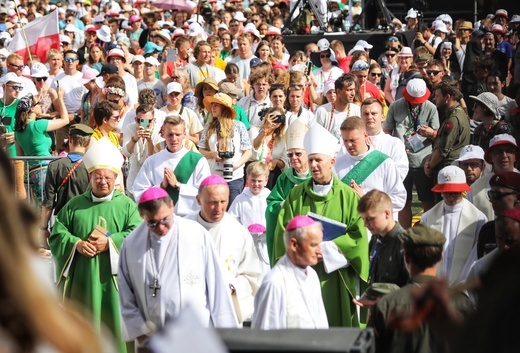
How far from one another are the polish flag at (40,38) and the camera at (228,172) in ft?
Answer: 24.4

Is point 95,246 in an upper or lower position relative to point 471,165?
lower

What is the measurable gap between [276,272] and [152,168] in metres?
Answer: 3.89

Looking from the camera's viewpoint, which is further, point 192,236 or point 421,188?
point 421,188

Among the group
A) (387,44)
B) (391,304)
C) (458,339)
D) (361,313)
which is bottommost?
(361,313)

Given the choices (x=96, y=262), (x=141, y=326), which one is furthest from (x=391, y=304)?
(x=96, y=262)

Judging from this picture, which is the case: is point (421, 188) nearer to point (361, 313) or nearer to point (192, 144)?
point (192, 144)

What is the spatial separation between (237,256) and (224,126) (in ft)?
10.8

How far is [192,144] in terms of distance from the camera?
10461 mm

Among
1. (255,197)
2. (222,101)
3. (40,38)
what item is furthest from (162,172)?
(40,38)

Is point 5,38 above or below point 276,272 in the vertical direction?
above

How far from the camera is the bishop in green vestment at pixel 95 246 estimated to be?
7656 millimetres

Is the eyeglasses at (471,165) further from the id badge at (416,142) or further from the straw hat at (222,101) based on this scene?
the straw hat at (222,101)

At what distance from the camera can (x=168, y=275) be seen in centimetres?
675

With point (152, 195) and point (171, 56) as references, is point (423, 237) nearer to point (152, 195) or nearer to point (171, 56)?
point (152, 195)
